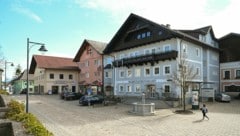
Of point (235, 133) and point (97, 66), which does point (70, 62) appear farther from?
point (235, 133)

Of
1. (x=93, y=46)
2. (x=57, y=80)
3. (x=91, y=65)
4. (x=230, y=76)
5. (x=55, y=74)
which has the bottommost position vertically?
(x=57, y=80)

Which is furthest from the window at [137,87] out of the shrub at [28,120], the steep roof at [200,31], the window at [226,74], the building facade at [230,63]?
the shrub at [28,120]

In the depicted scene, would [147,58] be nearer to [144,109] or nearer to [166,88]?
[166,88]

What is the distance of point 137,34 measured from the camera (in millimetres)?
40438

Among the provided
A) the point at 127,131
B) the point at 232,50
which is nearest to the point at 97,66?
the point at 232,50

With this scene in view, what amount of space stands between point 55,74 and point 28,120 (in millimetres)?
48975

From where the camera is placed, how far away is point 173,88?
109 ft

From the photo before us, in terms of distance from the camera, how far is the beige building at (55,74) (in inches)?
2282

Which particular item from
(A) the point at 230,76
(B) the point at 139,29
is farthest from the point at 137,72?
(A) the point at 230,76

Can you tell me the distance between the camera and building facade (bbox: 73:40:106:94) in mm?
50750

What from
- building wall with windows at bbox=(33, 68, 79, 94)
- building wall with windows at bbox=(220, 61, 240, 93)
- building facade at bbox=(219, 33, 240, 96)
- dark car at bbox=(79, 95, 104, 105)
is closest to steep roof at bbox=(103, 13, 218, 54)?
building facade at bbox=(219, 33, 240, 96)

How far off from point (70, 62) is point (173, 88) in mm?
37426

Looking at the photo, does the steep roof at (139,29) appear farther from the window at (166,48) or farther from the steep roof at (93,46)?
the steep roof at (93,46)

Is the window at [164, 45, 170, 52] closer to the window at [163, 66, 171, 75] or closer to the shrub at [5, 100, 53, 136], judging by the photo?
the window at [163, 66, 171, 75]
